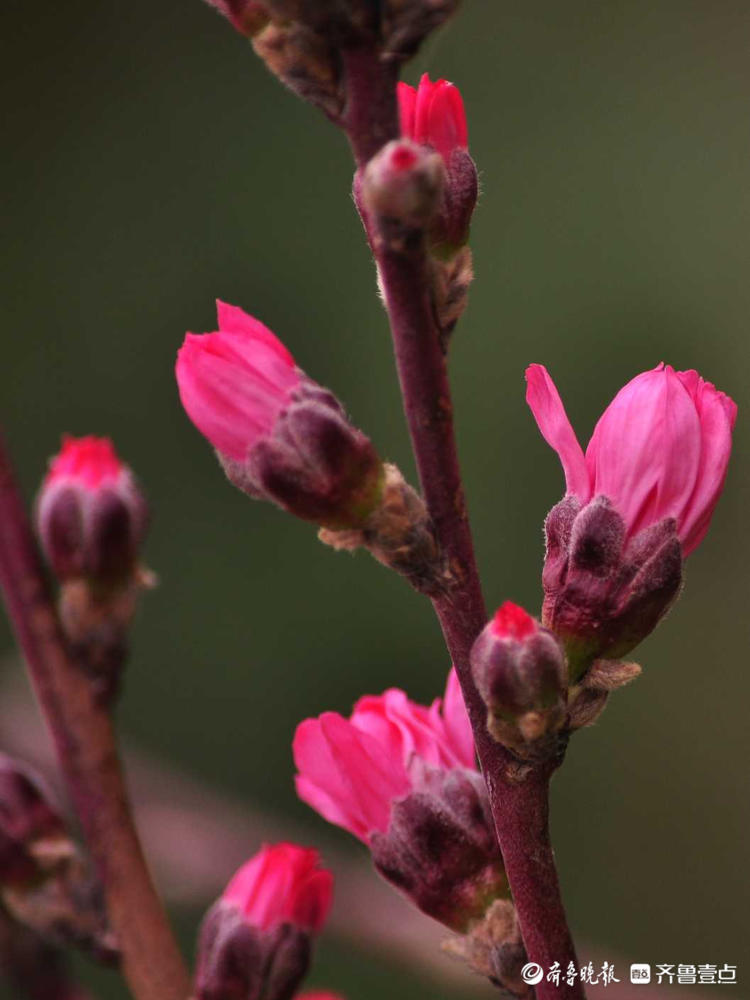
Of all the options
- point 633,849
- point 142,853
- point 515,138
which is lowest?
point 633,849

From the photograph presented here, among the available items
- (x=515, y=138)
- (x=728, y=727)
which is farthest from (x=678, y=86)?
(x=728, y=727)

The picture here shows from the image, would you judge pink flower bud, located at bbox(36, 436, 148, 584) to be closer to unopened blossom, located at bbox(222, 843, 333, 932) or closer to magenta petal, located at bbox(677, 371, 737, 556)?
unopened blossom, located at bbox(222, 843, 333, 932)

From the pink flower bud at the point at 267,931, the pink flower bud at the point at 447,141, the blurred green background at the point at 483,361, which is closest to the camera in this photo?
the pink flower bud at the point at 447,141

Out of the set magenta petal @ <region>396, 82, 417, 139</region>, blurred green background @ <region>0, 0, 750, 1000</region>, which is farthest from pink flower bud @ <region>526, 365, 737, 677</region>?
blurred green background @ <region>0, 0, 750, 1000</region>

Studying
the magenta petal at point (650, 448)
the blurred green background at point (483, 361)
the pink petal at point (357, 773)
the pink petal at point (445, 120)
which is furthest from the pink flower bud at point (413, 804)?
the blurred green background at point (483, 361)

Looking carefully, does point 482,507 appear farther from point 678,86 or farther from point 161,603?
point 678,86

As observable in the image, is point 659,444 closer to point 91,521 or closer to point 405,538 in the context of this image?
point 405,538

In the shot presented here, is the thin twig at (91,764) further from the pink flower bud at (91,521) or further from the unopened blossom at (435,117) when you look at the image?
the unopened blossom at (435,117)
